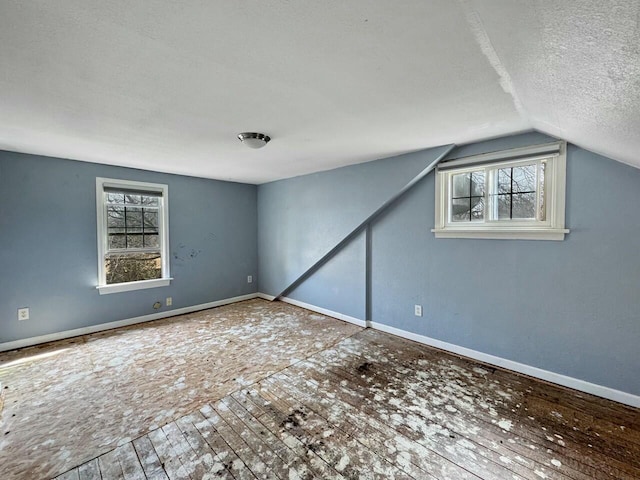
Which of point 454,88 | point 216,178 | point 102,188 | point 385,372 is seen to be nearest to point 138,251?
point 102,188

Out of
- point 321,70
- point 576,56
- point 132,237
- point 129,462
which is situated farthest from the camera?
point 132,237

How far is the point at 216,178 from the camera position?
439 cm

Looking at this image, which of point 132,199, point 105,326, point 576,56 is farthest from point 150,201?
point 576,56

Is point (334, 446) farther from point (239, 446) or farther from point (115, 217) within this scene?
point (115, 217)

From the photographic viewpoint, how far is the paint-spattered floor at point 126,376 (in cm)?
167

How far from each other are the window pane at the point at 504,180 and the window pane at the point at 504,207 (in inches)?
2.3

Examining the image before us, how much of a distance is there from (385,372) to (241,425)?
129 cm

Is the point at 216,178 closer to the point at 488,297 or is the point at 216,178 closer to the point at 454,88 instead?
the point at 454,88

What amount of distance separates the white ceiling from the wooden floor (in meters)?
1.75

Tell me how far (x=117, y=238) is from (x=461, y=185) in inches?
165

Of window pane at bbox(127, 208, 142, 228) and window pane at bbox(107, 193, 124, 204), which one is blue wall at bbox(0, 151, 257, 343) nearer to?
window pane at bbox(107, 193, 124, 204)

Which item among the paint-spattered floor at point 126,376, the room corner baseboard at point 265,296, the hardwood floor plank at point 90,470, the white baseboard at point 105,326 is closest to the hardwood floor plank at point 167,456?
the paint-spattered floor at point 126,376

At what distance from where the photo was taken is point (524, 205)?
2.48 m

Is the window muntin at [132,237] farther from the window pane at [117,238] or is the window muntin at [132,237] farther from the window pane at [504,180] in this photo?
the window pane at [504,180]
